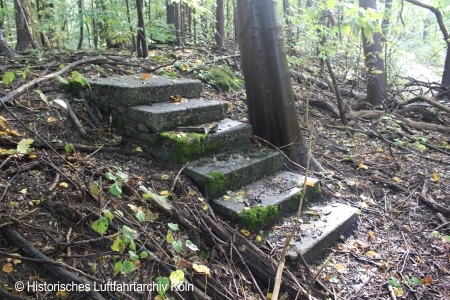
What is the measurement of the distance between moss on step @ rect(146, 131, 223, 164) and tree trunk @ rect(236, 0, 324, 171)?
786mm

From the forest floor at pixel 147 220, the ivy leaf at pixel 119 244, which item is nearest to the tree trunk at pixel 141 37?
the forest floor at pixel 147 220

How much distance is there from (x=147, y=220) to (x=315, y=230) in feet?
5.20

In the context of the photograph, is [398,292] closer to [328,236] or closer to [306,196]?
[328,236]

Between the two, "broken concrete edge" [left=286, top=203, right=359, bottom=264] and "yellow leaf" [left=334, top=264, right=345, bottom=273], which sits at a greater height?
"broken concrete edge" [left=286, top=203, right=359, bottom=264]

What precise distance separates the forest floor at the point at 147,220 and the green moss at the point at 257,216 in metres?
0.12

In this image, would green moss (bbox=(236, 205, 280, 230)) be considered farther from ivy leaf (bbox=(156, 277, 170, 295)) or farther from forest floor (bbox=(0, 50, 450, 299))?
ivy leaf (bbox=(156, 277, 170, 295))

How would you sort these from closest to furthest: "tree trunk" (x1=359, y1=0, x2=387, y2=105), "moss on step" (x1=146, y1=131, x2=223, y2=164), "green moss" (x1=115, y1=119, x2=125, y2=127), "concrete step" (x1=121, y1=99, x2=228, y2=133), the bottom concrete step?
the bottom concrete step
"moss on step" (x1=146, y1=131, x2=223, y2=164)
"concrete step" (x1=121, y1=99, x2=228, y2=133)
"green moss" (x1=115, y1=119, x2=125, y2=127)
"tree trunk" (x1=359, y1=0, x2=387, y2=105)

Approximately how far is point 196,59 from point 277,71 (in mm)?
3870

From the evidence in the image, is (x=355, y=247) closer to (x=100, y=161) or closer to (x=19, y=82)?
(x=100, y=161)

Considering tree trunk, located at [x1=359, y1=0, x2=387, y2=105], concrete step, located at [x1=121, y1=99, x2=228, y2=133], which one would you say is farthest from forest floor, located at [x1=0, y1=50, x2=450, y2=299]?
tree trunk, located at [x1=359, y1=0, x2=387, y2=105]

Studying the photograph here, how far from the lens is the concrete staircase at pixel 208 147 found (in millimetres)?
3008

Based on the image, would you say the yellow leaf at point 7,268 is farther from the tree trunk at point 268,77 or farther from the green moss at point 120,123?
the tree trunk at point 268,77

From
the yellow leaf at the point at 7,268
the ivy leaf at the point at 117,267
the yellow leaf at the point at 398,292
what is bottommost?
the yellow leaf at the point at 398,292

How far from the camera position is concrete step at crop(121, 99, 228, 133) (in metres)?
3.38
